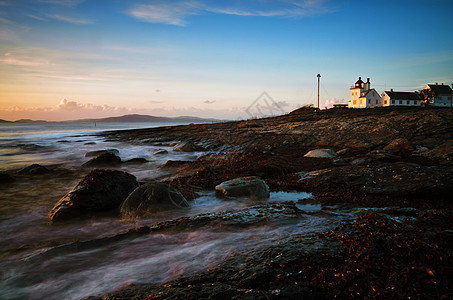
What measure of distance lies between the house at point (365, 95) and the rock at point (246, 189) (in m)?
64.7

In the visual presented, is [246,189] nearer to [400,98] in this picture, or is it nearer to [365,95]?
[365,95]

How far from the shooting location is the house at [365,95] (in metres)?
61.5

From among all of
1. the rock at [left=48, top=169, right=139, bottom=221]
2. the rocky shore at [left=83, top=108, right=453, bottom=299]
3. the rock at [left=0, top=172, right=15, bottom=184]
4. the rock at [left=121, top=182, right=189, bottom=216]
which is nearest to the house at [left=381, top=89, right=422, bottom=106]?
the rocky shore at [left=83, top=108, right=453, bottom=299]

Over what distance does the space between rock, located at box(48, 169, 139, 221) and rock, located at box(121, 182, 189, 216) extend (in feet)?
1.43

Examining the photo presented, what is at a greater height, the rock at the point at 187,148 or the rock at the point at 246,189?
the rock at the point at 187,148

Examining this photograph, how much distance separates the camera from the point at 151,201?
18.3ft

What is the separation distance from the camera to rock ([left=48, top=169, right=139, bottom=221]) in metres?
5.55

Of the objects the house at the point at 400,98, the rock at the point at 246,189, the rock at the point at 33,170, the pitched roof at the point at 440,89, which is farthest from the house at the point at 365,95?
the rock at the point at 33,170

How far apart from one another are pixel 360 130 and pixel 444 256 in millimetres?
14105

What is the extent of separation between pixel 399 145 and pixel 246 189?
9.68 m

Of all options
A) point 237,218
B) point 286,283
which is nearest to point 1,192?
point 237,218

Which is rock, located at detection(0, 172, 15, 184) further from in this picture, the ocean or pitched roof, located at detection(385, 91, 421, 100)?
pitched roof, located at detection(385, 91, 421, 100)

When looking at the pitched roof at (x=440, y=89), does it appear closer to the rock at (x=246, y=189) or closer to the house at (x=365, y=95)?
the house at (x=365, y=95)

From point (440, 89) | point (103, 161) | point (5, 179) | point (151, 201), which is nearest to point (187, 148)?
point (103, 161)
